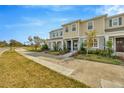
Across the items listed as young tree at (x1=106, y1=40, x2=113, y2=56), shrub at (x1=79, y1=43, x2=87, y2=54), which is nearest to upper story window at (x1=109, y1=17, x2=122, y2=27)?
young tree at (x1=106, y1=40, x2=113, y2=56)

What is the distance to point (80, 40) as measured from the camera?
19141 millimetres

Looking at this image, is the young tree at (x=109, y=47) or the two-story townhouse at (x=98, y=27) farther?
the two-story townhouse at (x=98, y=27)

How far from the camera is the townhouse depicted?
14985 millimetres

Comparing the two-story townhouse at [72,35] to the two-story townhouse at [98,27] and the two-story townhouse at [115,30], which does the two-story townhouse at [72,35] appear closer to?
the two-story townhouse at [98,27]

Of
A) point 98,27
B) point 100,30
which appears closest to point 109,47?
point 100,30

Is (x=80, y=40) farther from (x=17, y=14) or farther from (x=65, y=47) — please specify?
(x=17, y=14)

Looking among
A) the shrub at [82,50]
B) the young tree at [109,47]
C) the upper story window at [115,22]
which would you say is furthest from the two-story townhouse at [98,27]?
the young tree at [109,47]

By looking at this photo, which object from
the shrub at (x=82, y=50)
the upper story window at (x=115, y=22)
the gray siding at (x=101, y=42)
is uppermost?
the upper story window at (x=115, y=22)

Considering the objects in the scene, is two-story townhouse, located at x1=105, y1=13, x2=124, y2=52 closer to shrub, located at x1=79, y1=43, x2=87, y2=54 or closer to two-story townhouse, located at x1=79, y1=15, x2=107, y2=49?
two-story townhouse, located at x1=79, y1=15, x2=107, y2=49

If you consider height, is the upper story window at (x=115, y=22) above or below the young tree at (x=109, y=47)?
above

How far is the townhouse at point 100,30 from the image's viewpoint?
1499 centimetres

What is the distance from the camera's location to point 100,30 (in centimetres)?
1653
